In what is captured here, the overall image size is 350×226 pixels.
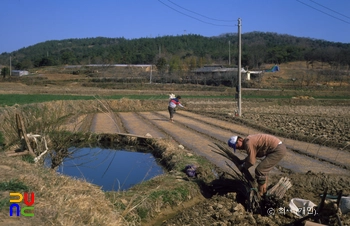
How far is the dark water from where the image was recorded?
10.4 metres

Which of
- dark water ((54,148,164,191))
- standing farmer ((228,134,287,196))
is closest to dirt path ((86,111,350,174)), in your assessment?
dark water ((54,148,164,191))

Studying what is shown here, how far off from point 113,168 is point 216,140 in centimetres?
443

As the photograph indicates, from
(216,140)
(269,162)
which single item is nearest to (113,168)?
(216,140)

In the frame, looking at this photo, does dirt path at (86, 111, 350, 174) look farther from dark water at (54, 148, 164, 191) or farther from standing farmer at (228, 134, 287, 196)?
standing farmer at (228, 134, 287, 196)

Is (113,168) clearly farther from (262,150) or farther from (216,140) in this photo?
(262,150)

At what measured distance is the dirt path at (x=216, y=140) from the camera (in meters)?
10.7

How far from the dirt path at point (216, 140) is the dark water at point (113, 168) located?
168 cm

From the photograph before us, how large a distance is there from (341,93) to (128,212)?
41321 mm

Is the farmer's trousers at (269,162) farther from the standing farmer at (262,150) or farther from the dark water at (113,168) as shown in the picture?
the dark water at (113,168)

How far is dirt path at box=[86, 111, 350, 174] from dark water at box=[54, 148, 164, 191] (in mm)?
1676

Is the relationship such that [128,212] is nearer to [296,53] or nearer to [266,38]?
[296,53]

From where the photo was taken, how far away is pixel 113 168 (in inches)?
478

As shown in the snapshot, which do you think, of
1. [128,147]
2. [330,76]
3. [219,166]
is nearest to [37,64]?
[330,76]

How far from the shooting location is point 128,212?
21.0 ft
